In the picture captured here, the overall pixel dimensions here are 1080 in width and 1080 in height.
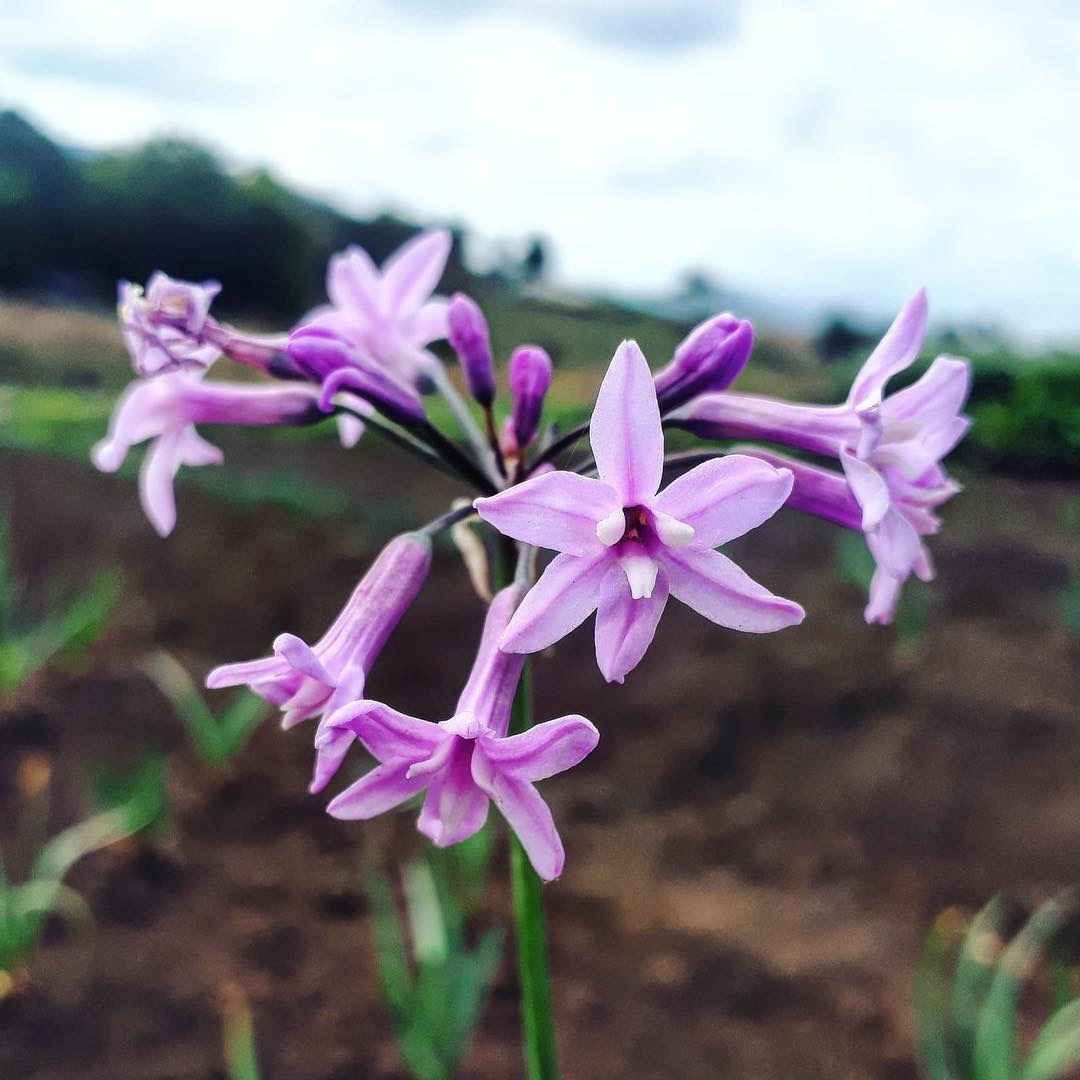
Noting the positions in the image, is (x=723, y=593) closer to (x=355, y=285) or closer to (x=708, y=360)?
(x=708, y=360)

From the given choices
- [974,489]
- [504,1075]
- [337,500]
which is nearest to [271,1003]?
[504,1075]

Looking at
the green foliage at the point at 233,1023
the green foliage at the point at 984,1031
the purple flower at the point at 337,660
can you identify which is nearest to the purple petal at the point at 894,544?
the purple flower at the point at 337,660

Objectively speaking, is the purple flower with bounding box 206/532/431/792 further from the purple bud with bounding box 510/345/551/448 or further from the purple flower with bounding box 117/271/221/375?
the purple flower with bounding box 117/271/221/375

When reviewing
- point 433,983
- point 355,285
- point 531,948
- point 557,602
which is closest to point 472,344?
point 355,285

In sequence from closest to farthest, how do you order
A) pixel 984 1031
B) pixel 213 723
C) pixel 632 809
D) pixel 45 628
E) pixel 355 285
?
pixel 355 285, pixel 984 1031, pixel 213 723, pixel 632 809, pixel 45 628

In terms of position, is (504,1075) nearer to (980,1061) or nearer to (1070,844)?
(980,1061)

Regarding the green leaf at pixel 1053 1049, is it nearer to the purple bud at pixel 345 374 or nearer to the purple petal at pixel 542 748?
the purple petal at pixel 542 748

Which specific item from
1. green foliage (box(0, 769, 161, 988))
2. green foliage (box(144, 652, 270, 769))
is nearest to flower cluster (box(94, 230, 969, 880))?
green foliage (box(0, 769, 161, 988))
